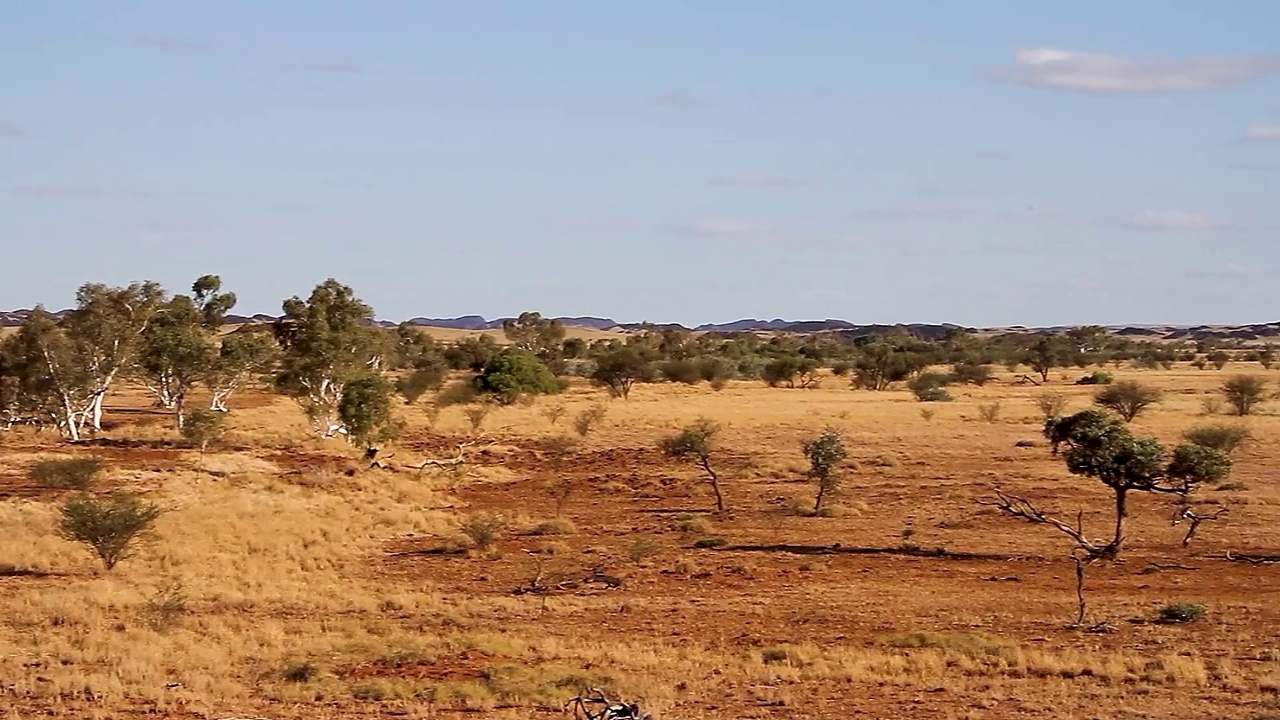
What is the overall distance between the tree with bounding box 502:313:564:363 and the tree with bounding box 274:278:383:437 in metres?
64.0

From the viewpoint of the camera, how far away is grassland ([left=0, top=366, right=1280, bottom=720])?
15.9 m

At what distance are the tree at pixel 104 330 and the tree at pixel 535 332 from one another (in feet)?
222

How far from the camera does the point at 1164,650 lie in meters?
18.3

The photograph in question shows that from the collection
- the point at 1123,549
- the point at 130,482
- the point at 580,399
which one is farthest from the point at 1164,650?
the point at 580,399

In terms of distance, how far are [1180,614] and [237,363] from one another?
141 feet

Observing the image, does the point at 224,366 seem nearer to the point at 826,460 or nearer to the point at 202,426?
the point at 202,426

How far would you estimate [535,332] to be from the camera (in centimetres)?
11850

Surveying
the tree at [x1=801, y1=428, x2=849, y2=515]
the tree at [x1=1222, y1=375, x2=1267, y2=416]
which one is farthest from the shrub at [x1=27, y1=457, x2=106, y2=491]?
the tree at [x1=1222, y1=375, x2=1267, y2=416]

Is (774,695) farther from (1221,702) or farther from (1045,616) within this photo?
(1045,616)

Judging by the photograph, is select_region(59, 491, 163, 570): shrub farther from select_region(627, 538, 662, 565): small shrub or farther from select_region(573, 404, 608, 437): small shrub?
select_region(573, 404, 608, 437): small shrub

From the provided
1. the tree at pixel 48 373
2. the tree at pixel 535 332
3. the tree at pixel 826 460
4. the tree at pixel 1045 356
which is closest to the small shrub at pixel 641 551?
the tree at pixel 826 460

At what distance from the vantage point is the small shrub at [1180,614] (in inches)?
808

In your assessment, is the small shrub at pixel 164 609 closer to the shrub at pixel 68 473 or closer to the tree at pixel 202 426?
the shrub at pixel 68 473

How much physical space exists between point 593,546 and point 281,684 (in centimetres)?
1487
